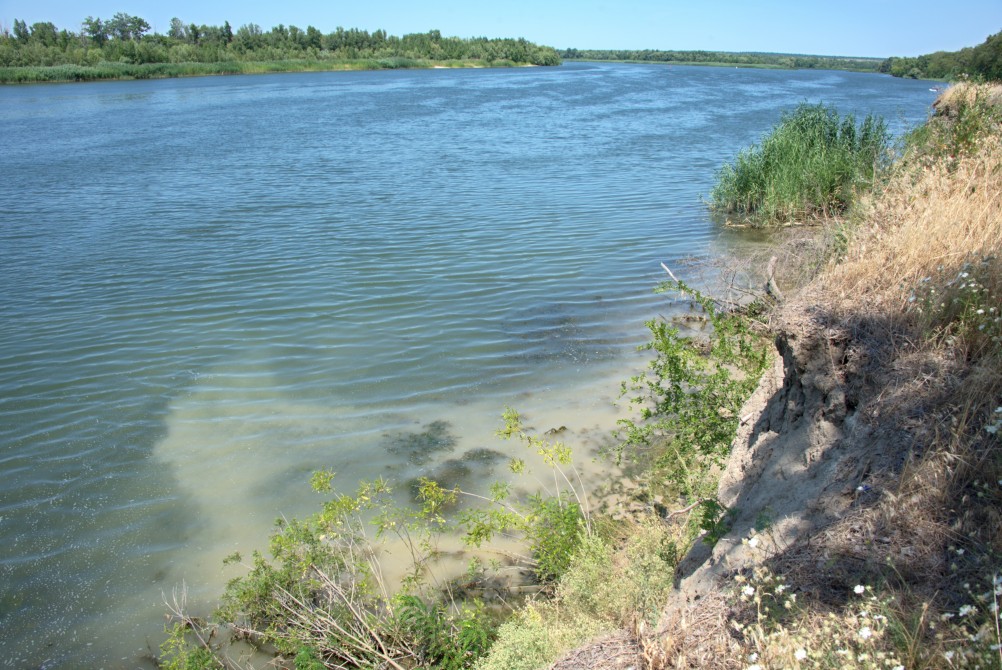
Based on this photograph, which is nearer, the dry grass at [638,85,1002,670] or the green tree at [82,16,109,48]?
the dry grass at [638,85,1002,670]

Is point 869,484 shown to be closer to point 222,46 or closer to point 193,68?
point 193,68

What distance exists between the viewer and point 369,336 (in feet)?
33.3

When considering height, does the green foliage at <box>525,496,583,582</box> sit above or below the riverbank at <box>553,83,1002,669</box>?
below

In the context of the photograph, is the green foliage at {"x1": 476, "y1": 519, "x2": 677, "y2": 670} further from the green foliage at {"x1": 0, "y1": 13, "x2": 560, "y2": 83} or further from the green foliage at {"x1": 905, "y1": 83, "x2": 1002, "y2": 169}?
the green foliage at {"x1": 0, "y1": 13, "x2": 560, "y2": 83}

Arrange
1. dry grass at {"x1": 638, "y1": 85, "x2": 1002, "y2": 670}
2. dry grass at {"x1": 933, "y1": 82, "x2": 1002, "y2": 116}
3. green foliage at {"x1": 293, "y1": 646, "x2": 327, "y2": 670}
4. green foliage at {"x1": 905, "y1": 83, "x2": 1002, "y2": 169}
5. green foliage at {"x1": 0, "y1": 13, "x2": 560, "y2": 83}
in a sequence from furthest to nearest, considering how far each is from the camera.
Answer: green foliage at {"x1": 0, "y1": 13, "x2": 560, "y2": 83} → dry grass at {"x1": 933, "y1": 82, "x2": 1002, "y2": 116} → green foliage at {"x1": 905, "y1": 83, "x2": 1002, "y2": 169} → green foliage at {"x1": 293, "y1": 646, "x2": 327, "y2": 670} → dry grass at {"x1": 638, "y1": 85, "x2": 1002, "y2": 670}

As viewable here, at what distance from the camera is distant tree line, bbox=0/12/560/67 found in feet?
261

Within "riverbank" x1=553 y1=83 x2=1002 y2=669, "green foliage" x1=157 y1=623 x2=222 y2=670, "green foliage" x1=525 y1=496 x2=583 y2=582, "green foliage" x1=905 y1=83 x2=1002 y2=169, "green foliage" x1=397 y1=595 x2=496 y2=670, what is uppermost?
"green foliage" x1=905 y1=83 x2=1002 y2=169

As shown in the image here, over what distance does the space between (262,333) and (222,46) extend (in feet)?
338

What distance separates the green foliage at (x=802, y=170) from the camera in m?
14.5

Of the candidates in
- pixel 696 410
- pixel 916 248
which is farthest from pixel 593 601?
pixel 916 248

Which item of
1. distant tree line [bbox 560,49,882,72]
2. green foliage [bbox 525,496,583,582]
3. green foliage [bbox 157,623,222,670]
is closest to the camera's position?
green foliage [bbox 157,623,222,670]

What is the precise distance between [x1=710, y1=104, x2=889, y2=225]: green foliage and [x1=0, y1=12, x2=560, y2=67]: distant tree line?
8366cm

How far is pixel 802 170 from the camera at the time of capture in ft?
49.3

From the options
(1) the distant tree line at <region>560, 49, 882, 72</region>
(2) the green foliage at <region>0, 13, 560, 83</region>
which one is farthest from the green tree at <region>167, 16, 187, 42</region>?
(1) the distant tree line at <region>560, 49, 882, 72</region>
